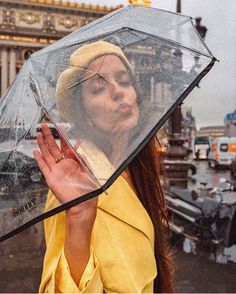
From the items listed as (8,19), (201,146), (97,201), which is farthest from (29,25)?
(97,201)

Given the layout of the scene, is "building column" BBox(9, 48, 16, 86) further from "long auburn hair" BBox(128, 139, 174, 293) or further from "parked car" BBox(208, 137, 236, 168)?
"long auburn hair" BBox(128, 139, 174, 293)

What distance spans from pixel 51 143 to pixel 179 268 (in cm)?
378

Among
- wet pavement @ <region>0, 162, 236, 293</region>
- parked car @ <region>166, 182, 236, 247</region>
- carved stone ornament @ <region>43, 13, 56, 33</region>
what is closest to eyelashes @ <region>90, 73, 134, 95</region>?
wet pavement @ <region>0, 162, 236, 293</region>

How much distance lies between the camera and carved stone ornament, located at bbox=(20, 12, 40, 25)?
53.9 meters

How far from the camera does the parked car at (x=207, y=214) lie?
5117 millimetres

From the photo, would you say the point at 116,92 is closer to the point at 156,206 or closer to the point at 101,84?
the point at 101,84

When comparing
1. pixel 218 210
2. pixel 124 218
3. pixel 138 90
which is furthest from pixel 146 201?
pixel 218 210

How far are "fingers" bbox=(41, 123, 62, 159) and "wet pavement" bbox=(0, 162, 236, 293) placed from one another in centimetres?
323

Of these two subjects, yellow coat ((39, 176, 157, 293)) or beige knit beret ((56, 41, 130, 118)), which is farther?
beige knit beret ((56, 41, 130, 118))

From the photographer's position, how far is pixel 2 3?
5231 centimetres

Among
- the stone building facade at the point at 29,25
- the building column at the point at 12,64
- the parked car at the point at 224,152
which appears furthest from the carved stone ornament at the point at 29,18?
the parked car at the point at 224,152

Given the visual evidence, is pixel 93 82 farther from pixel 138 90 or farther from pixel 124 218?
pixel 124 218

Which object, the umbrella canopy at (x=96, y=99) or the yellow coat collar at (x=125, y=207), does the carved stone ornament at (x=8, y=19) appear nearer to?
the umbrella canopy at (x=96, y=99)

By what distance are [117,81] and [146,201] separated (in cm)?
55
